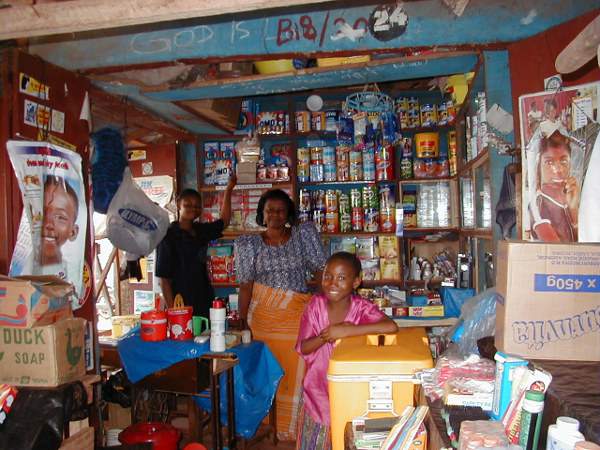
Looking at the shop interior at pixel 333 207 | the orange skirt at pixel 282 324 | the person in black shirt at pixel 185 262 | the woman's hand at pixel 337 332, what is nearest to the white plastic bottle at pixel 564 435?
the shop interior at pixel 333 207

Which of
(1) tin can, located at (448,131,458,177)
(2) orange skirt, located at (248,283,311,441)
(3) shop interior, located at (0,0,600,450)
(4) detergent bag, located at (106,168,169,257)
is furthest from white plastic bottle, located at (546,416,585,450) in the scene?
(1) tin can, located at (448,131,458,177)

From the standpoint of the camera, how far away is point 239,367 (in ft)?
9.61

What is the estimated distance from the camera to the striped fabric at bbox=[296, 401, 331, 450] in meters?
2.04

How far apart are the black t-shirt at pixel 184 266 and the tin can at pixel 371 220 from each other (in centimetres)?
150

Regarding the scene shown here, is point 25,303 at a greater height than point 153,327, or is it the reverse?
point 25,303

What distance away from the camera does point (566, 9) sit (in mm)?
2367

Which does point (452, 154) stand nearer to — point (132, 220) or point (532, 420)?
point (132, 220)

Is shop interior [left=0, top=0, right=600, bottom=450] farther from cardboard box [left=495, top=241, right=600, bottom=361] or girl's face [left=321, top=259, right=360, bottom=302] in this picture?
girl's face [left=321, top=259, right=360, bottom=302]

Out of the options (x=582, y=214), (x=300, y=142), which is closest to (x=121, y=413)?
(x=300, y=142)

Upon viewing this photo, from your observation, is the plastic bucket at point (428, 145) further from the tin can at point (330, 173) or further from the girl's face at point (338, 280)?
the girl's face at point (338, 280)

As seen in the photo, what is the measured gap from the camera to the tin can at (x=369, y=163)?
443 cm

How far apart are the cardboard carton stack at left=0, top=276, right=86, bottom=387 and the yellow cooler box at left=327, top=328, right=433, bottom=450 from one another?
1130 mm

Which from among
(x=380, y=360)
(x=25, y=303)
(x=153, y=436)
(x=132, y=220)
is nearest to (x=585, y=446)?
(x=380, y=360)

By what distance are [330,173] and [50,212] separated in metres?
2.57
